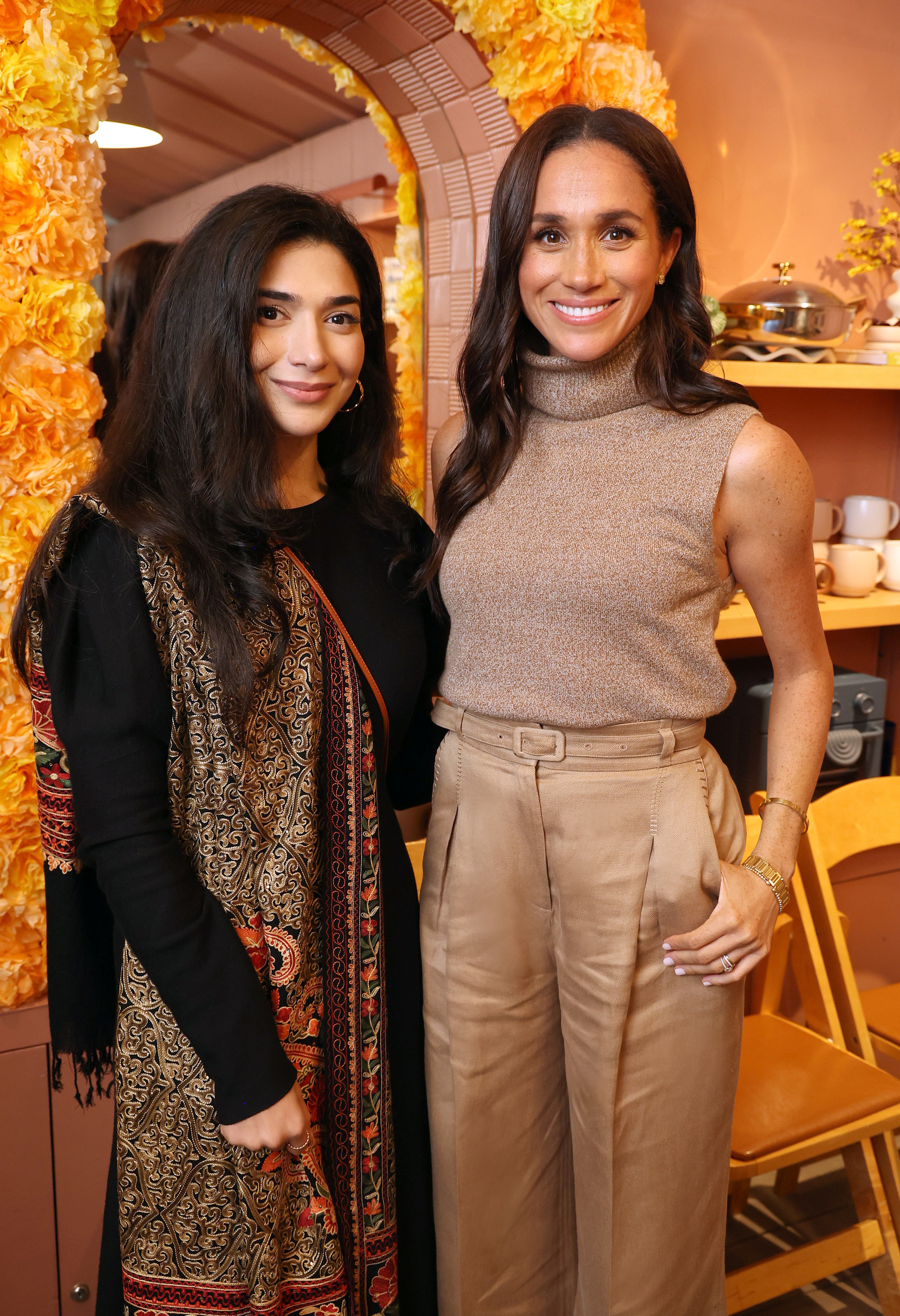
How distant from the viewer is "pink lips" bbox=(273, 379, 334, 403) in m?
1.25

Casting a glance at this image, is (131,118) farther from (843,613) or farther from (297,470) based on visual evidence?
(843,613)

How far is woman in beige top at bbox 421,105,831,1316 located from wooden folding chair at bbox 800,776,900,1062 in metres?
0.78

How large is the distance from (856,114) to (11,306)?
6.86 feet

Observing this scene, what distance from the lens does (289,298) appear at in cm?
125

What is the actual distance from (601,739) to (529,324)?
59 centimetres

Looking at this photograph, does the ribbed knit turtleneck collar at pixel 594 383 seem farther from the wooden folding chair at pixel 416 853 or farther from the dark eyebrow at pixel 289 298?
the wooden folding chair at pixel 416 853

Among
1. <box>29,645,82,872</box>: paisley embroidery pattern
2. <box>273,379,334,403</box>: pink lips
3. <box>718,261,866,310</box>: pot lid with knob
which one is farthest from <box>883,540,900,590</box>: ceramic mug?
<box>29,645,82,872</box>: paisley embroidery pattern

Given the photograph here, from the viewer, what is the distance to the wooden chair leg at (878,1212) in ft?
6.56

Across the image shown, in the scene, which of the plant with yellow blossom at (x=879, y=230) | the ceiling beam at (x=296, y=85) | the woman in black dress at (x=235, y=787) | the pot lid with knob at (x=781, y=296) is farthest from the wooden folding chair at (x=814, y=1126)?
the ceiling beam at (x=296, y=85)

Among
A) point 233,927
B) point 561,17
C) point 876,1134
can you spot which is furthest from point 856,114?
point 233,927

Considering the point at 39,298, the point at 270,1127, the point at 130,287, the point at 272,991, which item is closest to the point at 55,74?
the point at 39,298

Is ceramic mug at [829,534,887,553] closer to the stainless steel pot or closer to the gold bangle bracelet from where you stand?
the stainless steel pot

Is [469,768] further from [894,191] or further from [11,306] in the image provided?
[894,191]

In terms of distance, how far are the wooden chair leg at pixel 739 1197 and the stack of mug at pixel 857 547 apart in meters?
1.32
